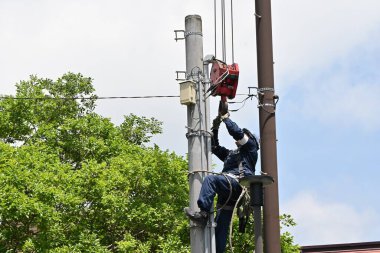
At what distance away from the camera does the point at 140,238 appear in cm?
2234

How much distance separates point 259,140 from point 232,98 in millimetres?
791

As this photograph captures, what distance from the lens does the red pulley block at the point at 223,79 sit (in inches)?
Result: 349

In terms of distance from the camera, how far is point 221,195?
29.8 ft

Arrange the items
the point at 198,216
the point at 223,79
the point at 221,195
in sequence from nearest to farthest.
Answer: the point at 198,216 < the point at 223,79 < the point at 221,195

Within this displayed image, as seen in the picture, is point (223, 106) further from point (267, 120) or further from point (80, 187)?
point (80, 187)

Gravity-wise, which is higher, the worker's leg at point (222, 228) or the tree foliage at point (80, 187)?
the tree foliage at point (80, 187)

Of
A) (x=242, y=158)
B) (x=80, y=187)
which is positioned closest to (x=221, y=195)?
(x=242, y=158)

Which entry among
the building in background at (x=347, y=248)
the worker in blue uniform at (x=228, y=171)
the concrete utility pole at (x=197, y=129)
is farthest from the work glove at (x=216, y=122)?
the building in background at (x=347, y=248)

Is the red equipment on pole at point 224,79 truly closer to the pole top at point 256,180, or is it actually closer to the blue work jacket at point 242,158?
the blue work jacket at point 242,158

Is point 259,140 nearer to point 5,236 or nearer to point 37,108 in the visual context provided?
point 5,236

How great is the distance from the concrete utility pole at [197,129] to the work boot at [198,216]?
0.04m

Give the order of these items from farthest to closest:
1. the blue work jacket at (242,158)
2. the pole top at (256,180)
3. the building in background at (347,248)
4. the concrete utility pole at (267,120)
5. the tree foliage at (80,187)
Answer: the building in background at (347,248)
the tree foliage at (80,187)
the concrete utility pole at (267,120)
the blue work jacket at (242,158)
the pole top at (256,180)

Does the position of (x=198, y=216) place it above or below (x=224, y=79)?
below

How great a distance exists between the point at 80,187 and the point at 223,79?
1321 centimetres
